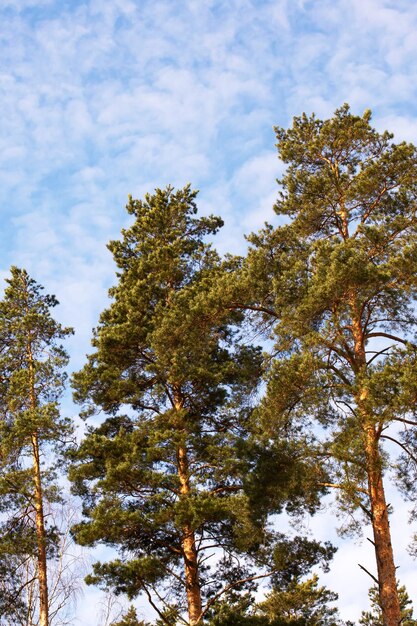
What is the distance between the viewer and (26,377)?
2034cm

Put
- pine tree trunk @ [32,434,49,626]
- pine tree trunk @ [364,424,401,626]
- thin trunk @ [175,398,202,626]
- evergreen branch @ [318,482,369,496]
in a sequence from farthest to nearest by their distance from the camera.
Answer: pine tree trunk @ [32,434,49,626] → thin trunk @ [175,398,202,626] → evergreen branch @ [318,482,369,496] → pine tree trunk @ [364,424,401,626]

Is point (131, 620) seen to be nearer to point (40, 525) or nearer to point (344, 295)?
point (40, 525)

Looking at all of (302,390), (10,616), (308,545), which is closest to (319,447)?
(302,390)

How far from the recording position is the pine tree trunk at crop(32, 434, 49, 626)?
694 inches

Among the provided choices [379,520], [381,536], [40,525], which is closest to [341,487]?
[379,520]

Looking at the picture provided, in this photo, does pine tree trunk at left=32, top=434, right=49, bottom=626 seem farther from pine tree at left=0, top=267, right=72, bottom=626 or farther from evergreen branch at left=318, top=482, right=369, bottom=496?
evergreen branch at left=318, top=482, right=369, bottom=496

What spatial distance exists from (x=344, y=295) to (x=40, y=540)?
9.90 m

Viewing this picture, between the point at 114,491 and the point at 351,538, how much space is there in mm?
5600

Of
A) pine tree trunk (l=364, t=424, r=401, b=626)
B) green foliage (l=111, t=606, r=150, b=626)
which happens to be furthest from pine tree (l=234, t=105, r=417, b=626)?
green foliage (l=111, t=606, r=150, b=626)

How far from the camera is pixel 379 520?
14.0 meters

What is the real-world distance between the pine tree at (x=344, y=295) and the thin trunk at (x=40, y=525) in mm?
7222

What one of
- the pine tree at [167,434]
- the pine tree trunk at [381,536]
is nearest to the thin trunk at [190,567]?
the pine tree at [167,434]

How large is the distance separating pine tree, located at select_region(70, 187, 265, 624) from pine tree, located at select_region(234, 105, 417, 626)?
1.83 meters

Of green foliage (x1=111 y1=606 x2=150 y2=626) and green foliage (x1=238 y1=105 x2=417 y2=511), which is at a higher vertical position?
green foliage (x1=238 y1=105 x2=417 y2=511)
